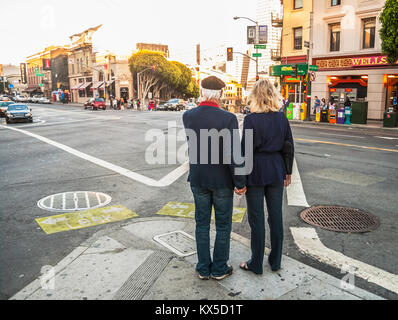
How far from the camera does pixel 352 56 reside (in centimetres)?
2675

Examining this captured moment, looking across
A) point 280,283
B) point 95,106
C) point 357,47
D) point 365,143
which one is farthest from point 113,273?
point 95,106

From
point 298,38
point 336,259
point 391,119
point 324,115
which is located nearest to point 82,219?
point 336,259

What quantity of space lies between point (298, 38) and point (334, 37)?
14.0 feet

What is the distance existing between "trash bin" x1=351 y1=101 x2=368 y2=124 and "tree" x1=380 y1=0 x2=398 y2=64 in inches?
133

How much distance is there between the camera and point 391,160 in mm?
9672

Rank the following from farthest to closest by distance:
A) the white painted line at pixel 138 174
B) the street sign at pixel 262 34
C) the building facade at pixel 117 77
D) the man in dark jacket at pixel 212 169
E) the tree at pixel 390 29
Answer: the building facade at pixel 117 77 < the street sign at pixel 262 34 < the tree at pixel 390 29 < the white painted line at pixel 138 174 < the man in dark jacket at pixel 212 169

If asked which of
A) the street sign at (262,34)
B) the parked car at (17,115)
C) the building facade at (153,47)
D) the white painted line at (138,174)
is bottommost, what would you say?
the white painted line at (138,174)

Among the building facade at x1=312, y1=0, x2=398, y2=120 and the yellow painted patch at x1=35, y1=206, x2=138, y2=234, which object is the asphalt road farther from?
the building facade at x1=312, y1=0, x2=398, y2=120

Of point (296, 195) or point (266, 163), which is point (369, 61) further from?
point (266, 163)

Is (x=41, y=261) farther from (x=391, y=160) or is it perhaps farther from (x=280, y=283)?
(x=391, y=160)

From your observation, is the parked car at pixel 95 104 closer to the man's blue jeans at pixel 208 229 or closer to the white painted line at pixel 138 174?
the white painted line at pixel 138 174

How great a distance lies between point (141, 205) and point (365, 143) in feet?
34.3

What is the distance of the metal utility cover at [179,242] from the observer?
4.11 meters

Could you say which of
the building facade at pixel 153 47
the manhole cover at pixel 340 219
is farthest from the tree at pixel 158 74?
the manhole cover at pixel 340 219
